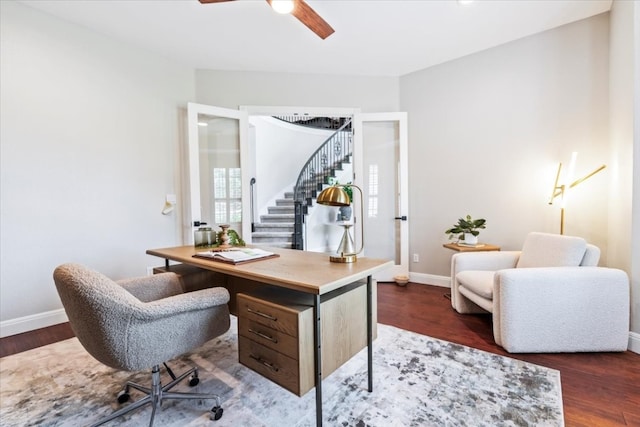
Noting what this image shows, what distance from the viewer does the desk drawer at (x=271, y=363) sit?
1.34 m

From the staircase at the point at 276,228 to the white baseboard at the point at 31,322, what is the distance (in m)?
2.99

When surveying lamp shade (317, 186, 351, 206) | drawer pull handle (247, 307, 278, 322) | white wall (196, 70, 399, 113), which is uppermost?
white wall (196, 70, 399, 113)

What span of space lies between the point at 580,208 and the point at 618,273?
1.11 metres

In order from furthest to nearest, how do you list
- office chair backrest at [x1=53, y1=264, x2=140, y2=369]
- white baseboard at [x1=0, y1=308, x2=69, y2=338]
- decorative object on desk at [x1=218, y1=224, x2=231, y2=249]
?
white baseboard at [x1=0, y1=308, x2=69, y2=338]
decorative object on desk at [x1=218, y1=224, x2=231, y2=249]
office chair backrest at [x1=53, y1=264, x2=140, y2=369]

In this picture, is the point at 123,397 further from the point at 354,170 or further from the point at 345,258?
the point at 354,170

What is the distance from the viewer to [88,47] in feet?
9.93

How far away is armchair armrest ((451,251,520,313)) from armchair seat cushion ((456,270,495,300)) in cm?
10

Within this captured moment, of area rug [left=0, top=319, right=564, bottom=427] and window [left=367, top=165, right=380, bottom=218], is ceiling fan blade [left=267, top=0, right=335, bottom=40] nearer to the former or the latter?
window [left=367, top=165, right=380, bottom=218]

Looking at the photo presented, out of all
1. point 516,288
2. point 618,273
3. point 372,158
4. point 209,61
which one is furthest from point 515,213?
point 209,61

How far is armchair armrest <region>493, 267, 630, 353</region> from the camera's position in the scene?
7.09 feet

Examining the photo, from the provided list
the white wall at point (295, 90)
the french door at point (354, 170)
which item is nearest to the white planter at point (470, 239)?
the french door at point (354, 170)

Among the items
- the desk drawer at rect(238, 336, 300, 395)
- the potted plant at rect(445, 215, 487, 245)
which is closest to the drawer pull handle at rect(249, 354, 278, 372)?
the desk drawer at rect(238, 336, 300, 395)

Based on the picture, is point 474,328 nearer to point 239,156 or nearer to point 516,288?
point 516,288

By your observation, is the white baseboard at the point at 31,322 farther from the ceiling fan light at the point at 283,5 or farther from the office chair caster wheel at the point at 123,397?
the ceiling fan light at the point at 283,5
